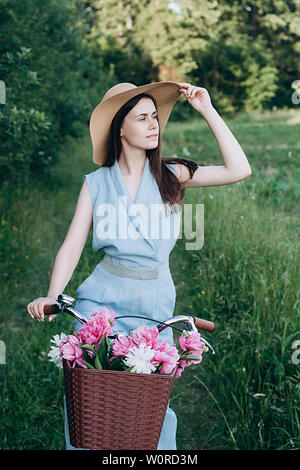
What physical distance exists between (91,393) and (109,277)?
33.0 inches

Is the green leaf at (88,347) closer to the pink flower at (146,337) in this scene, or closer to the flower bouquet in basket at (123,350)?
the flower bouquet in basket at (123,350)

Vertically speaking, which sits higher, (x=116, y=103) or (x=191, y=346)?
(x=116, y=103)

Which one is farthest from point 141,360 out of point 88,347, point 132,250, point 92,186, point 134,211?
point 92,186

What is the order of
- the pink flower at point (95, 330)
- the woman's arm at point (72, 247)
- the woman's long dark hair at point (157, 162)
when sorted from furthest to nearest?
the woman's long dark hair at point (157, 162)
the woman's arm at point (72, 247)
the pink flower at point (95, 330)

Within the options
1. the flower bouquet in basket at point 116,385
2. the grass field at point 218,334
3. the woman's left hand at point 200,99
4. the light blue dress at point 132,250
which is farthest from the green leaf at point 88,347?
the grass field at point 218,334

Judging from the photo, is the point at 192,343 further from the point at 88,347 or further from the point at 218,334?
the point at 218,334

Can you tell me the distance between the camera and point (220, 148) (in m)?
2.43

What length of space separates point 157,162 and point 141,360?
3.78 feet

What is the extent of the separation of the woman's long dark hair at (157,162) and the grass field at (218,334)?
117cm

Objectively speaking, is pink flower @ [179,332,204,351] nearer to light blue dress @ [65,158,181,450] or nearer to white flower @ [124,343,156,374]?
white flower @ [124,343,156,374]

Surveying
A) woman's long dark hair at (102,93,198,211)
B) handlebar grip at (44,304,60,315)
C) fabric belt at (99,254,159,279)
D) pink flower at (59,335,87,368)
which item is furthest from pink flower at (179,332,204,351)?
woman's long dark hair at (102,93,198,211)

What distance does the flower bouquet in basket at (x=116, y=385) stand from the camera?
1.59 meters

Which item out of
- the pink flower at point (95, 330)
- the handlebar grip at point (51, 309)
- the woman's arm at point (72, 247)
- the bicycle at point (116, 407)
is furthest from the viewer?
the woman's arm at point (72, 247)

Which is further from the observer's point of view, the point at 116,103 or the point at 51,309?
the point at 116,103
